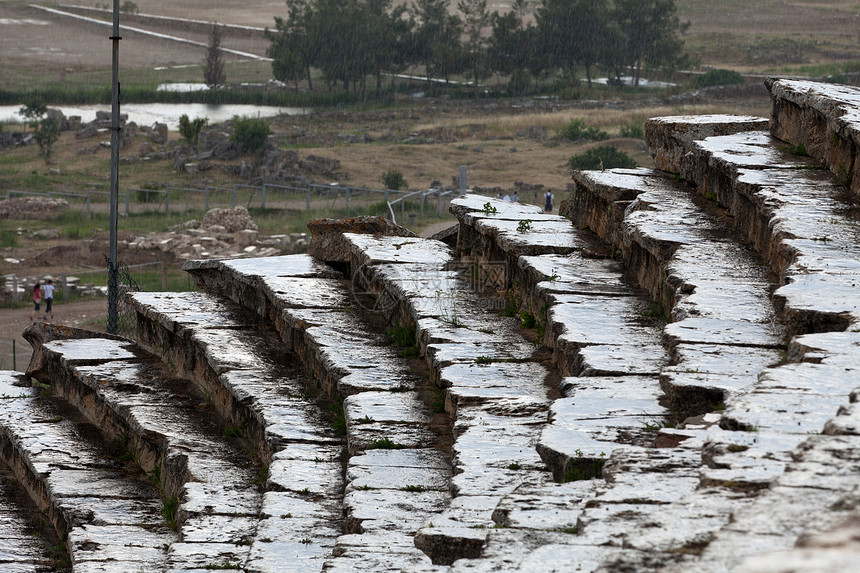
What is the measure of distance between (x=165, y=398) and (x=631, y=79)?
62439mm

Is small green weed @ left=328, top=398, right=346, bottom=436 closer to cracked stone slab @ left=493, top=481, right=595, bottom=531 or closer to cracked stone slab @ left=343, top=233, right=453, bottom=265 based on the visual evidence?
cracked stone slab @ left=343, top=233, right=453, bottom=265

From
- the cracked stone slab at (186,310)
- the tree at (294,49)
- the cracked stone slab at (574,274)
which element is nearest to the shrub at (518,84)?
the tree at (294,49)

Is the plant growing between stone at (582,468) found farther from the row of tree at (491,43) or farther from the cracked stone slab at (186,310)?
the row of tree at (491,43)

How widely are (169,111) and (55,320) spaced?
4134cm

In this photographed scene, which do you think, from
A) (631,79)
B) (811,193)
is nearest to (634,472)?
(811,193)

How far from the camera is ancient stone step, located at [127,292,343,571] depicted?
21.7 feet

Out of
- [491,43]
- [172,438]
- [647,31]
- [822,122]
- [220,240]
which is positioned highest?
[647,31]

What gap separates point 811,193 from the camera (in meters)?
8.96

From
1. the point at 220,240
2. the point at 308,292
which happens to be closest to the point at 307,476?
the point at 308,292

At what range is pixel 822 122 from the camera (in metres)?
9.97

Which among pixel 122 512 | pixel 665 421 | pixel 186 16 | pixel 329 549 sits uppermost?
pixel 186 16

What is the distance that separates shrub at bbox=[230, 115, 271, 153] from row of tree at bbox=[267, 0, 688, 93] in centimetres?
2068

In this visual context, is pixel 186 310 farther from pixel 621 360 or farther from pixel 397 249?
pixel 621 360

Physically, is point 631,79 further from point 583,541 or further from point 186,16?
point 583,541
